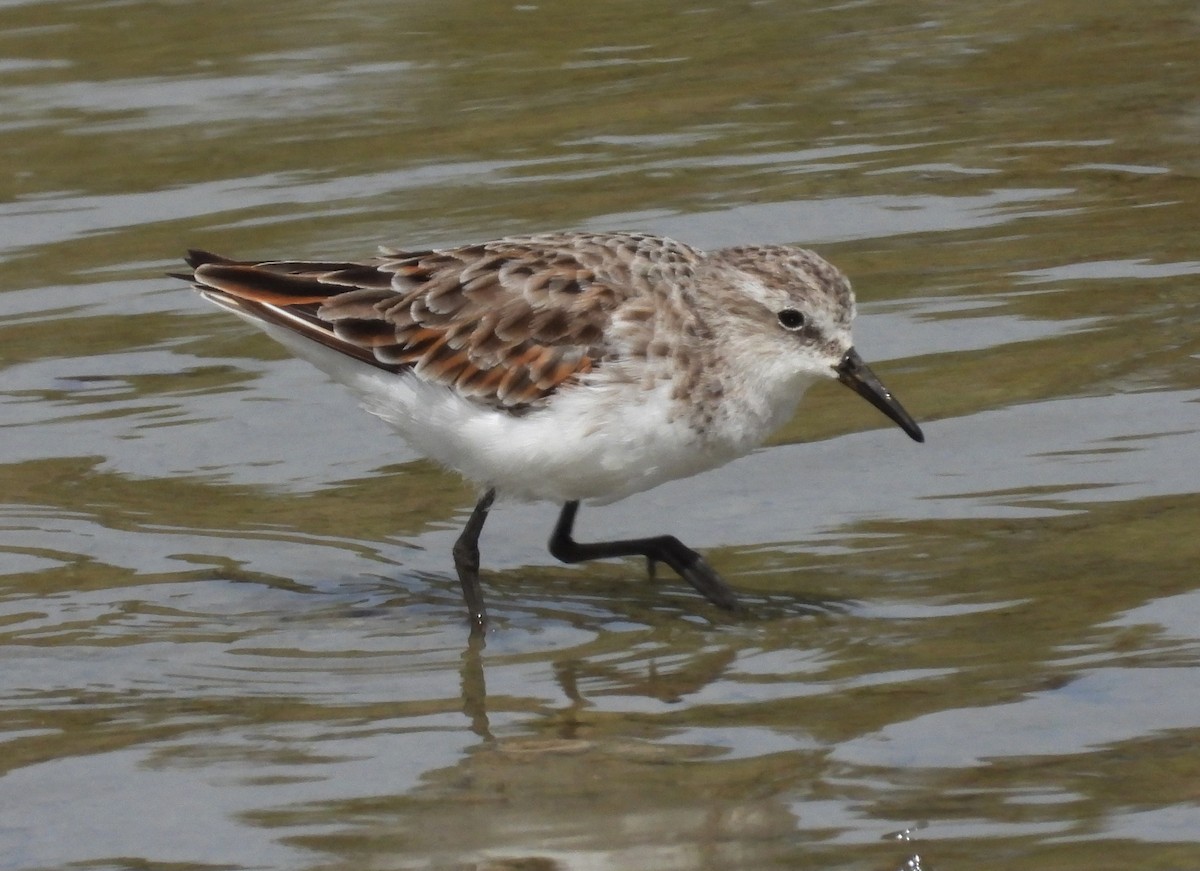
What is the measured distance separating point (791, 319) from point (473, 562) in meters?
1.48

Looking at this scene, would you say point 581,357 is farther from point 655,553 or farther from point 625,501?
point 625,501

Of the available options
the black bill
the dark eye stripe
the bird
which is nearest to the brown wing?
the bird

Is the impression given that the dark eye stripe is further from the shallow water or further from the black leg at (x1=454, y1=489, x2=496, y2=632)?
the black leg at (x1=454, y1=489, x2=496, y2=632)

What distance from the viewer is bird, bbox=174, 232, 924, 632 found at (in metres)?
7.62

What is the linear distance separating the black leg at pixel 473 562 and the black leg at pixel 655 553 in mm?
346

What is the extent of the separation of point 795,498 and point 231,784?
3.07 m

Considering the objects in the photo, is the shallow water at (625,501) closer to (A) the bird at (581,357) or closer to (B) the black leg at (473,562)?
(B) the black leg at (473,562)

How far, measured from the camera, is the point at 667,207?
11516 mm

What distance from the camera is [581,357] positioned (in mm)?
7730

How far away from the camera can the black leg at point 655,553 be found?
7.68 metres

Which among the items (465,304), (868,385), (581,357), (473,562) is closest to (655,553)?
(473,562)

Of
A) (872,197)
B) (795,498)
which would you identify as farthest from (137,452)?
(872,197)

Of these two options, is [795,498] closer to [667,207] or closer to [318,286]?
[318,286]

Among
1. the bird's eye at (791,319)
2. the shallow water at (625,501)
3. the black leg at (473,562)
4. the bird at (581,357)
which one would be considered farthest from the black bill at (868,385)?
the black leg at (473,562)
